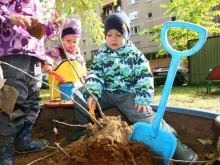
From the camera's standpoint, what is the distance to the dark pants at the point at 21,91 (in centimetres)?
128

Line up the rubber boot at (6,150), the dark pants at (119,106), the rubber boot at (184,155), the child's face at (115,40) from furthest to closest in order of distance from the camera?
the child's face at (115,40)
the dark pants at (119,106)
the rubber boot at (6,150)
the rubber boot at (184,155)

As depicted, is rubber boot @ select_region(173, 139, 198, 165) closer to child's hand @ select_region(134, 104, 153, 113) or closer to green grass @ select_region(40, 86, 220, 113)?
child's hand @ select_region(134, 104, 153, 113)

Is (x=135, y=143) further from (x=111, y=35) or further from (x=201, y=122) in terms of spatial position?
(x=111, y=35)

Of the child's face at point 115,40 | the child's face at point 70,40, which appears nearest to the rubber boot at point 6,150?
the child's face at point 115,40

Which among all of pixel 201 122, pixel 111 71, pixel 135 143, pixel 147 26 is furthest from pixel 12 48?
pixel 147 26

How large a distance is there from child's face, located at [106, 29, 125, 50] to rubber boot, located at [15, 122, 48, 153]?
70cm

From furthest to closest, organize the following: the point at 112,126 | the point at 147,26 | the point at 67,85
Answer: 1. the point at 147,26
2. the point at 67,85
3. the point at 112,126

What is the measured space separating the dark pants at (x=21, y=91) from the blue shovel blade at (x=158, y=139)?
25.0 inches

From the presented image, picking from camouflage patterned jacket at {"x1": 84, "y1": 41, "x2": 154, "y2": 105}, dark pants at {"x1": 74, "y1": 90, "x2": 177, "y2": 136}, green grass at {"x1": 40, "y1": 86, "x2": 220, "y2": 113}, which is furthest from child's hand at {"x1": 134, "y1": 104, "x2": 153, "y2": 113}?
green grass at {"x1": 40, "y1": 86, "x2": 220, "y2": 113}

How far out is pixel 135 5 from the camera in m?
22.3

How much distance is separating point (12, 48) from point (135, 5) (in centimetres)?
2220

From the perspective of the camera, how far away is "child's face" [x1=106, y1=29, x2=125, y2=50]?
5.23ft

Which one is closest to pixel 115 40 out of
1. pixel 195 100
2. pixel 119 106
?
pixel 119 106

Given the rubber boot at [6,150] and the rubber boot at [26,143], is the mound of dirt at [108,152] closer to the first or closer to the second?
the rubber boot at [6,150]
